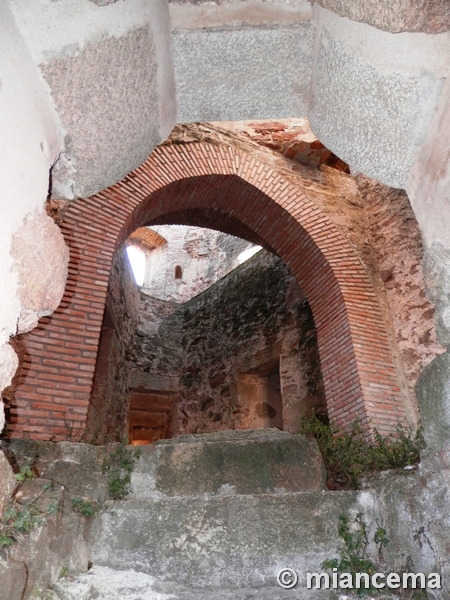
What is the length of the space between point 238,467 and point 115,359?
5.53 metres

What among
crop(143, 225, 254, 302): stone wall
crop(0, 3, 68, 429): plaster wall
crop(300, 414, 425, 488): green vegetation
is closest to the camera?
crop(0, 3, 68, 429): plaster wall

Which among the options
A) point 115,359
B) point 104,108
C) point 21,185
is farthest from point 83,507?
point 115,359

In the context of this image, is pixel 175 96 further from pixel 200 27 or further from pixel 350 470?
pixel 350 470

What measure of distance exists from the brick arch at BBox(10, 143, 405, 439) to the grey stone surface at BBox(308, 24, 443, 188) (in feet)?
10.3

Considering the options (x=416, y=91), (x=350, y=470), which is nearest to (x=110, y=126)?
(x=416, y=91)

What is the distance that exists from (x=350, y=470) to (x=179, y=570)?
4.84 ft

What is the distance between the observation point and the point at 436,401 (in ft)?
5.88

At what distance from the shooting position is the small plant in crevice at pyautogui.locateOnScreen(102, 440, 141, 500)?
Result: 3.04 meters

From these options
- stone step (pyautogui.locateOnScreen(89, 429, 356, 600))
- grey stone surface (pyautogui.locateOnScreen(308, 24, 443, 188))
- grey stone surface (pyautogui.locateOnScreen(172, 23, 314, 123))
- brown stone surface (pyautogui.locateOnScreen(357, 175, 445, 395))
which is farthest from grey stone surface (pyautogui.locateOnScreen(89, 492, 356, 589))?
brown stone surface (pyautogui.locateOnScreen(357, 175, 445, 395))

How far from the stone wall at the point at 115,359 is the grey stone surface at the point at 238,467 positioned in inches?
158

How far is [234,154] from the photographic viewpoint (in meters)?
6.38

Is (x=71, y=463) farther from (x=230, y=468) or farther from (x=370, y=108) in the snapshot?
(x=370, y=108)

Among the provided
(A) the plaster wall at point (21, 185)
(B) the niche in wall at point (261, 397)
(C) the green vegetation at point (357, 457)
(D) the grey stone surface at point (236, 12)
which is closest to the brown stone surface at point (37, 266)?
(A) the plaster wall at point (21, 185)

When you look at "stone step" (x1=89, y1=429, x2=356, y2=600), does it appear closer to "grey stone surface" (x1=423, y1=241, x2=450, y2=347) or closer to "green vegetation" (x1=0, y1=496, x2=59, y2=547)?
"green vegetation" (x1=0, y1=496, x2=59, y2=547)
